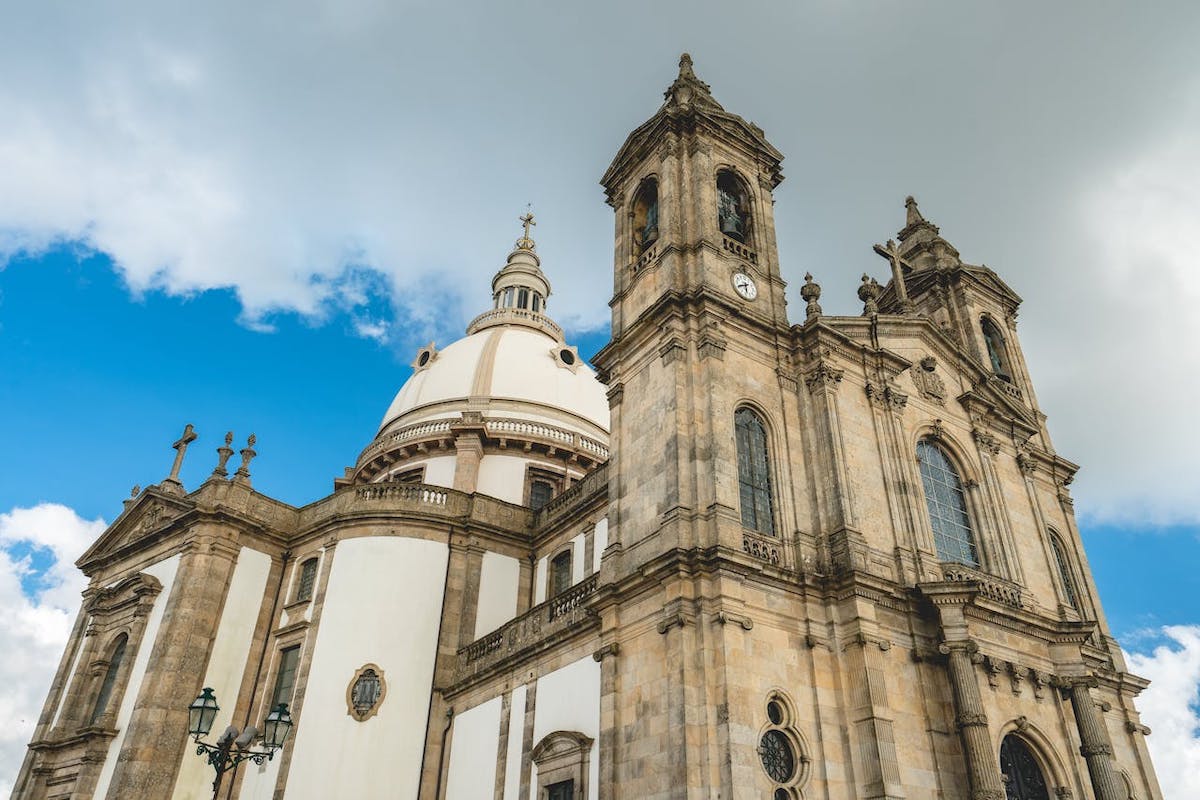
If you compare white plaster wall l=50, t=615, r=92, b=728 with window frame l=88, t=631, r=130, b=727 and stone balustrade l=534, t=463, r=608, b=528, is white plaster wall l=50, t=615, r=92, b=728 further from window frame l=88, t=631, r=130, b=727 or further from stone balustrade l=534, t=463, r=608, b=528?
stone balustrade l=534, t=463, r=608, b=528

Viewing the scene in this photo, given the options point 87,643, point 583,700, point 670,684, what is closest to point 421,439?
point 87,643

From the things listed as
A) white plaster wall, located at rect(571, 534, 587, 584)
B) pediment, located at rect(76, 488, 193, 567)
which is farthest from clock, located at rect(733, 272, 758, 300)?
pediment, located at rect(76, 488, 193, 567)

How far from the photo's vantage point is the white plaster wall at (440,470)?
3309 centimetres

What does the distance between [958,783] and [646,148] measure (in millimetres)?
17040

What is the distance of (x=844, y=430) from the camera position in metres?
20.7

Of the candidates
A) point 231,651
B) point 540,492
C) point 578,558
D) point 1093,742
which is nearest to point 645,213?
point 578,558

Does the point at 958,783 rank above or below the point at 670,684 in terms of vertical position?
below

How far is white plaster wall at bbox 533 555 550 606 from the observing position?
1045 inches

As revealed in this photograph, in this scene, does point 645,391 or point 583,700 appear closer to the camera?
point 583,700

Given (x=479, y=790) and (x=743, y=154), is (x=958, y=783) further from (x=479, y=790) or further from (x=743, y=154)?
(x=743, y=154)

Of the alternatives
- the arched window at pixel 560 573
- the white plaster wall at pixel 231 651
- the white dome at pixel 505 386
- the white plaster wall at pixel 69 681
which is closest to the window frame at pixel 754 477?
the arched window at pixel 560 573

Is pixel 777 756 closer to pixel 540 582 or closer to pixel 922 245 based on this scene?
pixel 540 582

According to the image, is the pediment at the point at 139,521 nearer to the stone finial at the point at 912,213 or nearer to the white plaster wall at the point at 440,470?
the white plaster wall at the point at 440,470

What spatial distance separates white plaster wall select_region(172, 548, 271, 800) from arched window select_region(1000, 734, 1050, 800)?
1821cm
